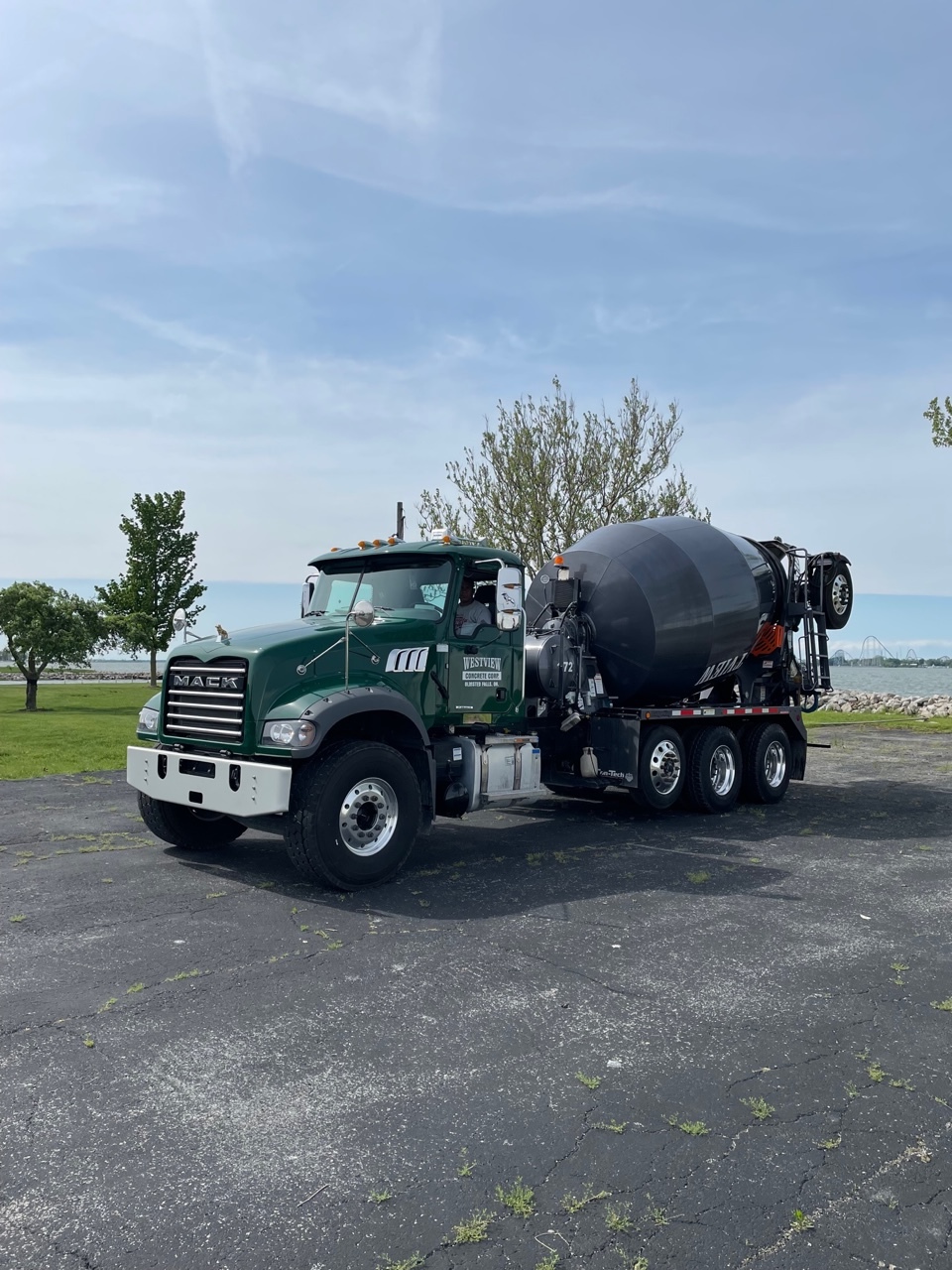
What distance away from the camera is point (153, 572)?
41812mm

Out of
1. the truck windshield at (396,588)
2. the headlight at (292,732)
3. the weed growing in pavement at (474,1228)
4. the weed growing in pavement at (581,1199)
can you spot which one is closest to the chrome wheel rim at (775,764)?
the truck windshield at (396,588)

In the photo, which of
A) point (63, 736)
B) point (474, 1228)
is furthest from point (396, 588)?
point (63, 736)

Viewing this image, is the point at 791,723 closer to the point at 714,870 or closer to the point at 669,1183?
the point at 714,870

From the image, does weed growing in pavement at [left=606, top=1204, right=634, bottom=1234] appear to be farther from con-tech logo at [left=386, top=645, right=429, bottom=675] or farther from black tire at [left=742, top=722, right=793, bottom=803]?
black tire at [left=742, top=722, right=793, bottom=803]

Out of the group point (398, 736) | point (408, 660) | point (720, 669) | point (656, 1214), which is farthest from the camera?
point (720, 669)

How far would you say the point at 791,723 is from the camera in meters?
14.2

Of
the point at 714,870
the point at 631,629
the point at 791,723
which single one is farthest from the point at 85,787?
the point at 791,723

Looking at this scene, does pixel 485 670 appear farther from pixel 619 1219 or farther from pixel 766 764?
pixel 619 1219

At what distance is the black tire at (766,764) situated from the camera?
13594mm

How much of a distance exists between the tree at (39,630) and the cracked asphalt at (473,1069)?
30.1m

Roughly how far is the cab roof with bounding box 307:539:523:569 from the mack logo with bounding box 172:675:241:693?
216cm

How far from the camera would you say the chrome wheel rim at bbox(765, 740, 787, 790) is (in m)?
13.9

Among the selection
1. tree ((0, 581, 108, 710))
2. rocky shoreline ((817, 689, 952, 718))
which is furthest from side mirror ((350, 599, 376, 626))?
rocky shoreline ((817, 689, 952, 718))

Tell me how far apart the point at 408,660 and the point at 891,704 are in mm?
40522
